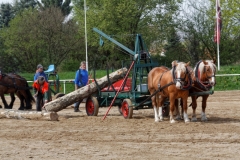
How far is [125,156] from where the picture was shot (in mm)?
9578

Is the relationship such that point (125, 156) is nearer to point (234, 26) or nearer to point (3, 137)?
point (3, 137)

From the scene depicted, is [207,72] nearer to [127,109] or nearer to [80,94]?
[127,109]

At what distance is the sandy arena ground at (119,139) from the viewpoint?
32.0 ft

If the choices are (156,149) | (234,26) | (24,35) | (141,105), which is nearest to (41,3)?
(24,35)

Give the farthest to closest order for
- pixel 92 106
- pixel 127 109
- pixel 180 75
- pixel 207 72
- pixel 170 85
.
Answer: pixel 92 106 < pixel 127 109 < pixel 170 85 < pixel 180 75 < pixel 207 72

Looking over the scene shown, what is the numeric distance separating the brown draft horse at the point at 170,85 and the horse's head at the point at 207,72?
A: 34cm

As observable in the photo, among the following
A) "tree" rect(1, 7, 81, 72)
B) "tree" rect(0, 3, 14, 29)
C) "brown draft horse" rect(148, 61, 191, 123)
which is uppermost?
"tree" rect(0, 3, 14, 29)

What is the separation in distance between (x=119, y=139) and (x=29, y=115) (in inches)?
207

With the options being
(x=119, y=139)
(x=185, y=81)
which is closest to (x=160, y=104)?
(x=185, y=81)

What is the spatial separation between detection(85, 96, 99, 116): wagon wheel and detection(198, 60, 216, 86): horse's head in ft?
13.1

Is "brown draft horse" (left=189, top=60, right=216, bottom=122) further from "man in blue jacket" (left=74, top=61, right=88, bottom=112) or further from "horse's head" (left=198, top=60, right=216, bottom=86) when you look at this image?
"man in blue jacket" (left=74, top=61, right=88, bottom=112)

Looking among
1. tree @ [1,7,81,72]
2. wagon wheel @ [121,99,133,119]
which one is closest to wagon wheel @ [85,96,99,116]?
wagon wheel @ [121,99,133,119]

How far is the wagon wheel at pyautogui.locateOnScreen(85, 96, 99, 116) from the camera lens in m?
16.7

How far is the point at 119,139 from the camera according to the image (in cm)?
1167
